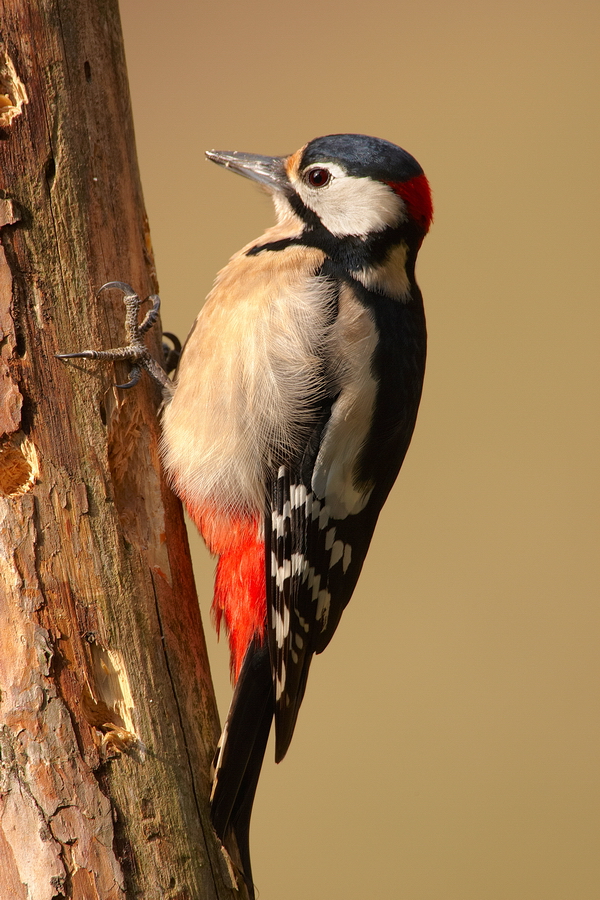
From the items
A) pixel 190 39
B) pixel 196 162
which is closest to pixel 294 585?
pixel 196 162

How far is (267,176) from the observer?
231 centimetres

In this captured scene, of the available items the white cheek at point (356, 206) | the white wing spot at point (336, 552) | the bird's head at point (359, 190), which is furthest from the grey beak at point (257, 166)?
the white wing spot at point (336, 552)

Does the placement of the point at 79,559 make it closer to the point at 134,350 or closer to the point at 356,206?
the point at 134,350

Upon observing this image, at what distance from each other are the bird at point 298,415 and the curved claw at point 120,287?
0.23m

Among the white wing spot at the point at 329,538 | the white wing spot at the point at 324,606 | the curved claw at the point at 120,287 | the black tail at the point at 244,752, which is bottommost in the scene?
the black tail at the point at 244,752

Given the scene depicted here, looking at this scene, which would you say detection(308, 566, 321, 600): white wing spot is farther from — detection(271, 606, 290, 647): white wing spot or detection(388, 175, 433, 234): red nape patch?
detection(388, 175, 433, 234): red nape patch

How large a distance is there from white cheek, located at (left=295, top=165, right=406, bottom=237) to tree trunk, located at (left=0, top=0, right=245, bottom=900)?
55 cm

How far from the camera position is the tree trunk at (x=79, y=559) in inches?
61.2

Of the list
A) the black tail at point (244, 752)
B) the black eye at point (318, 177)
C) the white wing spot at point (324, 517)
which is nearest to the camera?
the black tail at point (244, 752)

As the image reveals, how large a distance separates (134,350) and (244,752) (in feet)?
3.03

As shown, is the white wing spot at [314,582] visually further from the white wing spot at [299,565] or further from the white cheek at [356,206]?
the white cheek at [356,206]

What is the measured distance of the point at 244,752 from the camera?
5.97ft

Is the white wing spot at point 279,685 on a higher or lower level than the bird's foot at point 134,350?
lower

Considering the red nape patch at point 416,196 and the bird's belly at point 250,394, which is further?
Result: the red nape patch at point 416,196
